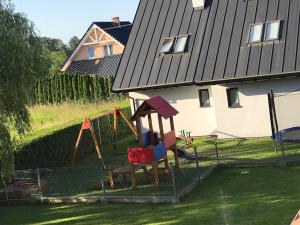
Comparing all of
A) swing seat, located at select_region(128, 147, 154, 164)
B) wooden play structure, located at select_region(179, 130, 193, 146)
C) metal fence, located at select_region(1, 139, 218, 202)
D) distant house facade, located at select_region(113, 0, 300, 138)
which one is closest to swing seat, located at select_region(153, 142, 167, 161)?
swing seat, located at select_region(128, 147, 154, 164)

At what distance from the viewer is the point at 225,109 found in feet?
74.2

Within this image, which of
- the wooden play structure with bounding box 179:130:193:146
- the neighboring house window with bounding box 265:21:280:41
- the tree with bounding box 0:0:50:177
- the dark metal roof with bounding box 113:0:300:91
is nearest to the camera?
the tree with bounding box 0:0:50:177

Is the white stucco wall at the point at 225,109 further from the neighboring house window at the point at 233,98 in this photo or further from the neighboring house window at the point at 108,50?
the neighboring house window at the point at 108,50

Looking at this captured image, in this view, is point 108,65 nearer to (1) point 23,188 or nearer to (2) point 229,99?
(2) point 229,99

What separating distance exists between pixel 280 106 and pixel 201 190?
697cm

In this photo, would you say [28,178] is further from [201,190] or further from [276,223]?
[276,223]

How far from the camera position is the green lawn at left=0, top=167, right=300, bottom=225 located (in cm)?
1302

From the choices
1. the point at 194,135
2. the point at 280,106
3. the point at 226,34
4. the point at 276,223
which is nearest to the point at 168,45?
the point at 226,34

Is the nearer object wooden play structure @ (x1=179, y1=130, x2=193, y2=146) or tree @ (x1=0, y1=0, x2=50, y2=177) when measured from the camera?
tree @ (x1=0, y1=0, x2=50, y2=177)

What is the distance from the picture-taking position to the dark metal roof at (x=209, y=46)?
2123cm

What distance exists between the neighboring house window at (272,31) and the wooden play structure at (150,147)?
665cm

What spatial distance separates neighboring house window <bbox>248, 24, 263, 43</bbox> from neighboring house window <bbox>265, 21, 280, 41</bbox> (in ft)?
0.96

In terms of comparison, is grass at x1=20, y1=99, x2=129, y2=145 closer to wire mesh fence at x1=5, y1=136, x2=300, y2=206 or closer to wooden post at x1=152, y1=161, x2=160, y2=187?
wire mesh fence at x1=5, y1=136, x2=300, y2=206

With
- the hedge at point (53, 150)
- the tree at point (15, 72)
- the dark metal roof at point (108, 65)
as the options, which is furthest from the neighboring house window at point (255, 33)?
the dark metal roof at point (108, 65)
